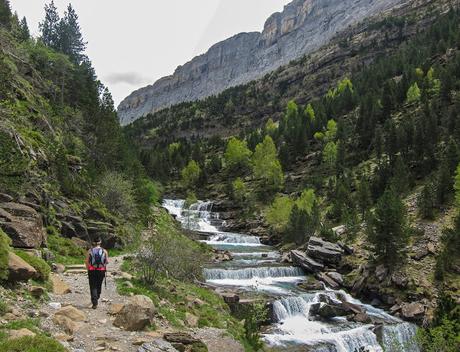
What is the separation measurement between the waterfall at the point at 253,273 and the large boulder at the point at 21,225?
16.9 m

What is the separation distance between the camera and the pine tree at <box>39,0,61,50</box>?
9642 cm

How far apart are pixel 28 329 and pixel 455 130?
69614 mm

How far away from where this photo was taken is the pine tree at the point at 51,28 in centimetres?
9642

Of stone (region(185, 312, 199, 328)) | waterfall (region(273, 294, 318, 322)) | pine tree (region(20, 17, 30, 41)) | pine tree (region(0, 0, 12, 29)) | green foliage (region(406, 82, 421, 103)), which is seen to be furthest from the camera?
Answer: green foliage (region(406, 82, 421, 103))

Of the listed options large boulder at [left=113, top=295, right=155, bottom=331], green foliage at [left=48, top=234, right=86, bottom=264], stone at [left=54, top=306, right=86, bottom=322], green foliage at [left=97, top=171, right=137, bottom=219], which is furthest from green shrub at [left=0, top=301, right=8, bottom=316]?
green foliage at [left=97, top=171, right=137, bottom=219]

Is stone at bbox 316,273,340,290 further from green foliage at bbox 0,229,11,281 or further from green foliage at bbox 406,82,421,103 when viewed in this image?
green foliage at bbox 406,82,421,103

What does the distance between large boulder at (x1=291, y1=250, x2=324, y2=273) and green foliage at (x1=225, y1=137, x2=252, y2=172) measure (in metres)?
61.0

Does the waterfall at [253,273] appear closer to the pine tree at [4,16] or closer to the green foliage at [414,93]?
the pine tree at [4,16]

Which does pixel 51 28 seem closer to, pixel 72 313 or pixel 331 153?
pixel 331 153

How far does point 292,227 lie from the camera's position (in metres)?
54.9

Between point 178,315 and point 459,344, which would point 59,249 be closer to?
point 178,315

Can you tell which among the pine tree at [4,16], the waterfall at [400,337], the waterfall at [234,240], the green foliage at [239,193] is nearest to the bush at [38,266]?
the waterfall at [400,337]

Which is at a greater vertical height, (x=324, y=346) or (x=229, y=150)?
(x=229, y=150)

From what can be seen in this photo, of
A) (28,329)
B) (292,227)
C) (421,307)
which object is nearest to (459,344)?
(421,307)
